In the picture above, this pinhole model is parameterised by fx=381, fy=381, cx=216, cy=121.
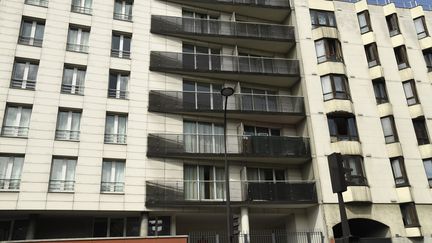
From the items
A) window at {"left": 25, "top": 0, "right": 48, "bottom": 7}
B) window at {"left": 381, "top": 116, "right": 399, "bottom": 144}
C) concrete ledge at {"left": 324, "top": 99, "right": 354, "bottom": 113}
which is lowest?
window at {"left": 381, "top": 116, "right": 399, "bottom": 144}

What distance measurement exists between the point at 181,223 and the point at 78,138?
334 inches

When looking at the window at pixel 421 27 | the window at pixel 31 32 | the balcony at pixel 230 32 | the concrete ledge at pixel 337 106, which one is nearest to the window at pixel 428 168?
the concrete ledge at pixel 337 106

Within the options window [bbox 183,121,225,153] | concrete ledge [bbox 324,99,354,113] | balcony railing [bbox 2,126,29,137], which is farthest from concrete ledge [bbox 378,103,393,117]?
balcony railing [bbox 2,126,29,137]

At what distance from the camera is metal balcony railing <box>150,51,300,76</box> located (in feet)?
82.3

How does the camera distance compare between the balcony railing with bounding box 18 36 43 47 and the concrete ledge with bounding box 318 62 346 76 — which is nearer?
the balcony railing with bounding box 18 36 43 47

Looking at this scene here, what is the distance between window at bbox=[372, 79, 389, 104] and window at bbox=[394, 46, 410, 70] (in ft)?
7.61

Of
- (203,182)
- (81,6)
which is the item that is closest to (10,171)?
(203,182)

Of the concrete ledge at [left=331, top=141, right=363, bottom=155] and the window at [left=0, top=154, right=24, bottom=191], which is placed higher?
the concrete ledge at [left=331, top=141, right=363, bottom=155]

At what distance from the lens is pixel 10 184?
19719 mm

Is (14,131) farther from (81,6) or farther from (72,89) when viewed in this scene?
(81,6)

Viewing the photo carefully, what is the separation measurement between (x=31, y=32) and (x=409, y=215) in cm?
2631

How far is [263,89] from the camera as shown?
2773cm

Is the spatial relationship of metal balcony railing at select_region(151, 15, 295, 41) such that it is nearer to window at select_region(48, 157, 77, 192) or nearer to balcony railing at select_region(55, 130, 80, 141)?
Result: balcony railing at select_region(55, 130, 80, 141)

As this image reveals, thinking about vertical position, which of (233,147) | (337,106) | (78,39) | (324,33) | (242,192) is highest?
(324,33)
